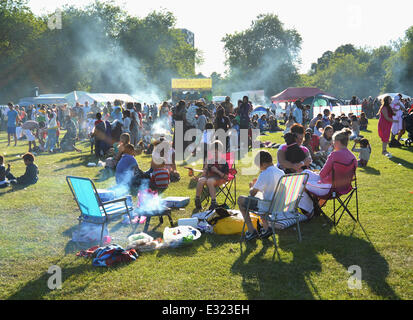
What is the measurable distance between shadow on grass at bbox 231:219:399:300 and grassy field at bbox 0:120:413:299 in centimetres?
1

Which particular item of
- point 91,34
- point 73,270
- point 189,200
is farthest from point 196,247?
point 91,34

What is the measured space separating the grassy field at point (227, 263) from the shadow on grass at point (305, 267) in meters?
0.01

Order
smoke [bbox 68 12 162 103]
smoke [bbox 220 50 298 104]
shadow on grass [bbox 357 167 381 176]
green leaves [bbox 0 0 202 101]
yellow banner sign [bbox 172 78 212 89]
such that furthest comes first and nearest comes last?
smoke [bbox 220 50 298 104] < smoke [bbox 68 12 162 103] < green leaves [bbox 0 0 202 101] < yellow banner sign [bbox 172 78 212 89] < shadow on grass [bbox 357 167 381 176]

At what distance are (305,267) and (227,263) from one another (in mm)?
946

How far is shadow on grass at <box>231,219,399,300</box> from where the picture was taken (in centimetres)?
405

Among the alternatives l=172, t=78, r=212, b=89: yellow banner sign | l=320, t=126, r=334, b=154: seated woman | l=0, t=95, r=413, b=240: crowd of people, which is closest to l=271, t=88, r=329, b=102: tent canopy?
l=172, t=78, r=212, b=89: yellow banner sign

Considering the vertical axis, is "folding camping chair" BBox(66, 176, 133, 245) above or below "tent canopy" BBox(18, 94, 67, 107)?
below

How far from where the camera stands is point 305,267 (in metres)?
4.62

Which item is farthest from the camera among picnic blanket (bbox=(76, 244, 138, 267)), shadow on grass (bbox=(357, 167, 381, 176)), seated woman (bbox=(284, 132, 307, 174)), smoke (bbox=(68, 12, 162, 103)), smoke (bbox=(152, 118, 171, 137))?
smoke (bbox=(68, 12, 162, 103))

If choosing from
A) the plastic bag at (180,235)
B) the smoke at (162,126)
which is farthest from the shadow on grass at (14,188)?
the smoke at (162,126)

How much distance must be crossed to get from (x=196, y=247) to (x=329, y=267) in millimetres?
1801

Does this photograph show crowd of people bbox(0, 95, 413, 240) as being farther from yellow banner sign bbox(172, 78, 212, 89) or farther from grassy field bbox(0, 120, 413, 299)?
yellow banner sign bbox(172, 78, 212, 89)

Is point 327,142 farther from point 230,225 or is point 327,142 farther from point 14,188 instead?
point 14,188

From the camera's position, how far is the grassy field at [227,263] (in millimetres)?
4109
